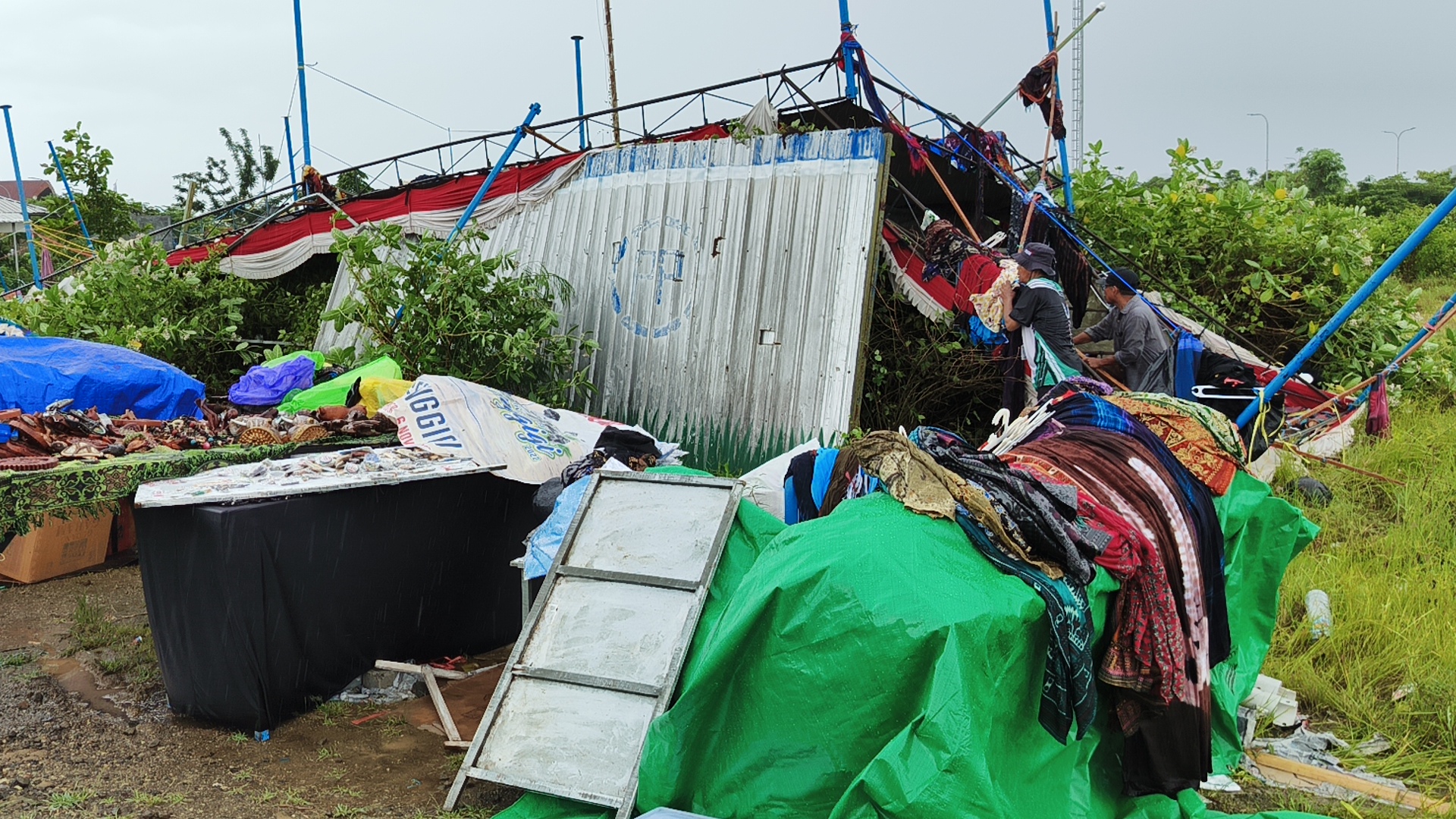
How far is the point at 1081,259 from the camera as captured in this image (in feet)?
27.0

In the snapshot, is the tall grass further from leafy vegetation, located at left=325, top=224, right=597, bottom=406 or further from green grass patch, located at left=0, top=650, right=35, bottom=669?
green grass patch, located at left=0, top=650, right=35, bottom=669

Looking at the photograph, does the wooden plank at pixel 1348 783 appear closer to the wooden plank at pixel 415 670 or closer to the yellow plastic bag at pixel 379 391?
the wooden plank at pixel 415 670

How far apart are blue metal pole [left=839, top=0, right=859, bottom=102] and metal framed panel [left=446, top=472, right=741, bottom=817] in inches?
184

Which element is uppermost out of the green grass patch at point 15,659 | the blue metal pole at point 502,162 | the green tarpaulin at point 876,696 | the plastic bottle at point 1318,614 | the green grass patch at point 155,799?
the blue metal pole at point 502,162

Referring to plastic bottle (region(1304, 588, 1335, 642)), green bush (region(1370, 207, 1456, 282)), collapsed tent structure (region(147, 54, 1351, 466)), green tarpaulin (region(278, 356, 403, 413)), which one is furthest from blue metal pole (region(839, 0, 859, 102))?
green bush (region(1370, 207, 1456, 282))

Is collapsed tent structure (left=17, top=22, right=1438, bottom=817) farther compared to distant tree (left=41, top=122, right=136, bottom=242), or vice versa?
distant tree (left=41, top=122, right=136, bottom=242)

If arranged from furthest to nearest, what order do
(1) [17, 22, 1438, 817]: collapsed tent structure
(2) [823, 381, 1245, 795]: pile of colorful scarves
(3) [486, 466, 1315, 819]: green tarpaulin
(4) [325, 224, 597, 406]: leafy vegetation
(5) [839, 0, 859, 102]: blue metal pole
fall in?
(5) [839, 0, 859, 102]: blue metal pole
(4) [325, 224, 597, 406]: leafy vegetation
(2) [823, 381, 1245, 795]: pile of colorful scarves
(1) [17, 22, 1438, 817]: collapsed tent structure
(3) [486, 466, 1315, 819]: green tarpaulin

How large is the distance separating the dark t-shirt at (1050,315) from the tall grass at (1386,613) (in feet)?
5.97

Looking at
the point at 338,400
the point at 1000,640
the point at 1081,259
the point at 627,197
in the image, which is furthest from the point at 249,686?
the point at 1081,259

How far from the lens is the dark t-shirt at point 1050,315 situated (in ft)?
20.9

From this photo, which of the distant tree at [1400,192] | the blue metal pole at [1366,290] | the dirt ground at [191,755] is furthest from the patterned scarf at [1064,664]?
the distant tree at [1400,192]

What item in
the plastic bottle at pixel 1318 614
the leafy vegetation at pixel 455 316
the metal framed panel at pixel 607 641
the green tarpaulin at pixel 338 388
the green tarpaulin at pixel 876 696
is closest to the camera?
the green tarpaulin at pixel 876 696

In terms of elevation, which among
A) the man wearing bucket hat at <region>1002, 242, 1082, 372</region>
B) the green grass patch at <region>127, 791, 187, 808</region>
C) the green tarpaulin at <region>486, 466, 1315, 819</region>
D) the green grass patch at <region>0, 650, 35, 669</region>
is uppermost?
the man wearing bucket hat at <region>1002, 242, 1082, 372</region>

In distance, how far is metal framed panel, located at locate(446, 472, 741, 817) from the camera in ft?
11.1
